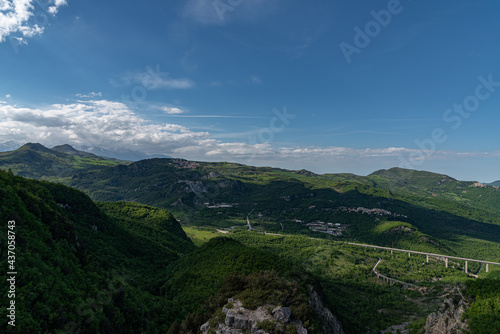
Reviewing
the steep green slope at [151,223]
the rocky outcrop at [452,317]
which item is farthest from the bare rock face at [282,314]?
the steep green slope at [151,223]

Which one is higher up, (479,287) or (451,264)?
(479,287)

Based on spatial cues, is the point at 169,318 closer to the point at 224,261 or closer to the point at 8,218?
the point at 224,261

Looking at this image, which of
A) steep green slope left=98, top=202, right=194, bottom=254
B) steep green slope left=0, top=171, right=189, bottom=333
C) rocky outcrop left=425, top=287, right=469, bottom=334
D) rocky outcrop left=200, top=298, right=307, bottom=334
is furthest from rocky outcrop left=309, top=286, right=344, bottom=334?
steep green slope left=98, top=202, right=194, bottom=254

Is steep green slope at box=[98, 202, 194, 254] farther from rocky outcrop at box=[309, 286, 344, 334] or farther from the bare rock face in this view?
the bare rock face

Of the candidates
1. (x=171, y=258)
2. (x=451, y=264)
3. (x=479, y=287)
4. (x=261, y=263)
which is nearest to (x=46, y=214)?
(x=261, y=263)

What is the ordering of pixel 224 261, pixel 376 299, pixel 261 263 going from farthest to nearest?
pixel 376 299 → pixel 224 261 → pixel 261 263

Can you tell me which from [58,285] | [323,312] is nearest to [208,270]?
[323,312]

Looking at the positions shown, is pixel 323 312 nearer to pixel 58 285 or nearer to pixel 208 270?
pixel 208 270
